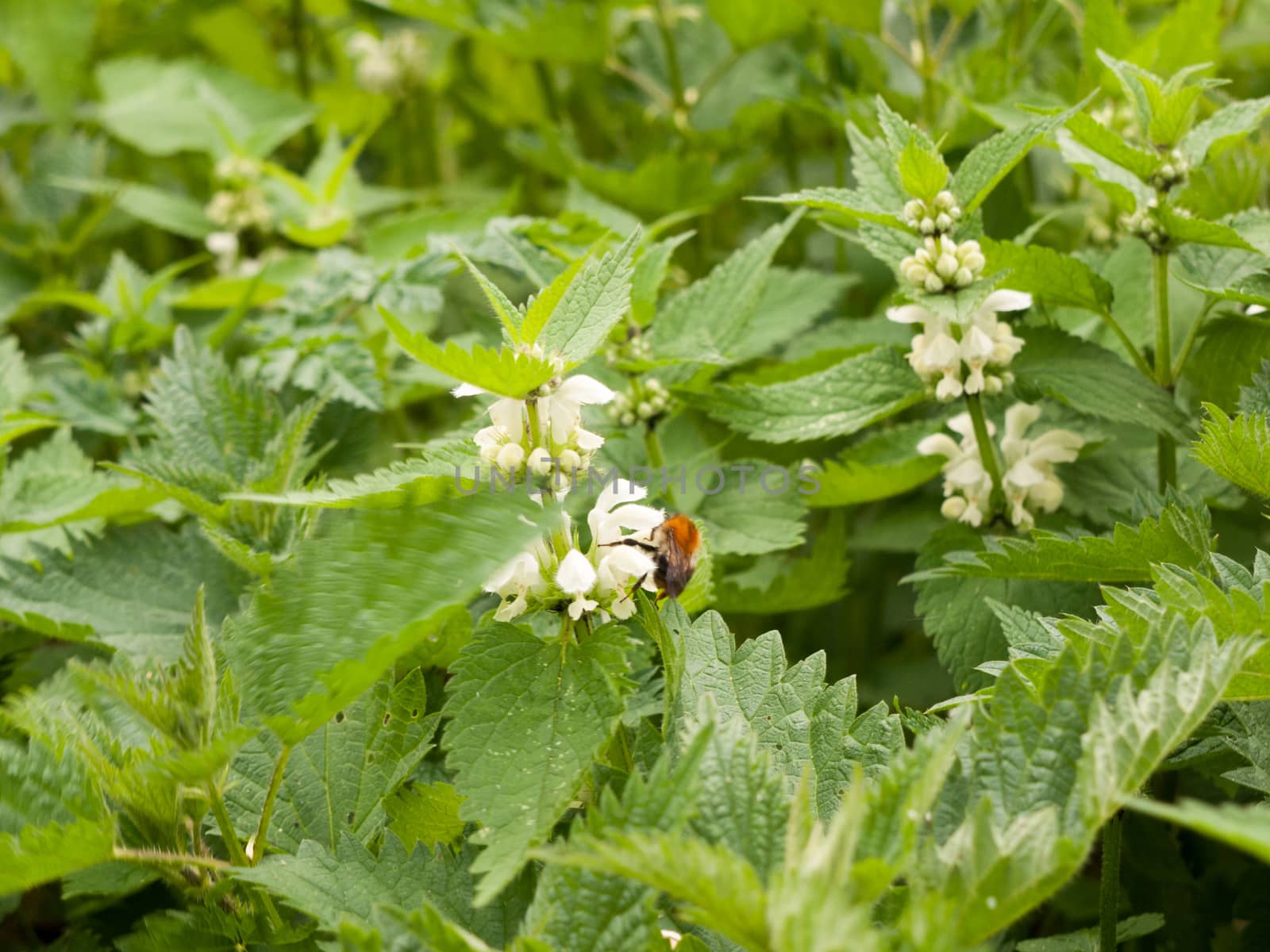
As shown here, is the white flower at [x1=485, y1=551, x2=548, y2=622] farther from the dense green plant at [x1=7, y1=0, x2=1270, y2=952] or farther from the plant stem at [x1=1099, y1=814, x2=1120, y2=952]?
the plant stem at [x1=1099, y1=814, x2=1120, y2=952]

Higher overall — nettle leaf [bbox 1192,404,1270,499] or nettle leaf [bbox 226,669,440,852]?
nettle leaf [bbox 1192,404,1270,499]

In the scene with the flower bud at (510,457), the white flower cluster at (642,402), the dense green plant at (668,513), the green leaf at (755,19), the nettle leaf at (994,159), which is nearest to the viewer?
the dense green plant at (668,513)

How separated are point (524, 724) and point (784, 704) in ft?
0.50

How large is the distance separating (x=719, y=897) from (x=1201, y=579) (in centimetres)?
32

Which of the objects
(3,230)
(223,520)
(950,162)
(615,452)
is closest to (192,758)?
(223,520)

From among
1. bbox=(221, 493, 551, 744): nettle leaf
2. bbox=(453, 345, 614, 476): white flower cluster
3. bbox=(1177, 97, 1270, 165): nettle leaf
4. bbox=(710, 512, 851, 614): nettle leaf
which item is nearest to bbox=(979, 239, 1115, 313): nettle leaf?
bbox=(1177, 97, 1270, 165): nettle leaf

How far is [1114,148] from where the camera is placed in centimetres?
80

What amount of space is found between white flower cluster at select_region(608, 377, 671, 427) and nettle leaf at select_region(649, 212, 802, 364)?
28mm

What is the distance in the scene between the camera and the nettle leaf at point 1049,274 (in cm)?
80

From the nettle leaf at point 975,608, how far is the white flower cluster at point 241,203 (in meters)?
0.97

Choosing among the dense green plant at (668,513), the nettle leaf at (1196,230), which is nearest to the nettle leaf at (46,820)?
the dense green plant at (668,513)

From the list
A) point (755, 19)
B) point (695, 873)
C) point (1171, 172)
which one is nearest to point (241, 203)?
point (755, 19)

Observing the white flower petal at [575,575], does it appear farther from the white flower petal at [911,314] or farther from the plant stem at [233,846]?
the white flower petal at [911,314]

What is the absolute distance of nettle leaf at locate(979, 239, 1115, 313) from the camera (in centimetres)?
80
